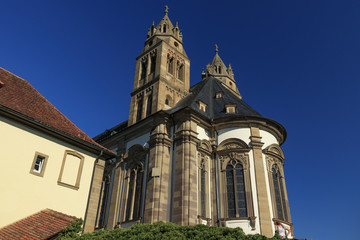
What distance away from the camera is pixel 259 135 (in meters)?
22.7

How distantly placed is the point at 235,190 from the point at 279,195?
147 inches

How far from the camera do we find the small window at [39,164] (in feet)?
45.0

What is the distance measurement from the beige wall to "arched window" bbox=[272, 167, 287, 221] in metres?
13.7

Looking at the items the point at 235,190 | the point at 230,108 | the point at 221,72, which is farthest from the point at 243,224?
the point at 221,72

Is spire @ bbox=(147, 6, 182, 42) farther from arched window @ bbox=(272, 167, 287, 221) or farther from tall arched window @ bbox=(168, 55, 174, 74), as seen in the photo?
arched window @ bbox=(272, 167, 287, 221)

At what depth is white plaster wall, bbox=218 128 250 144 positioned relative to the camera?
2270 centimetres

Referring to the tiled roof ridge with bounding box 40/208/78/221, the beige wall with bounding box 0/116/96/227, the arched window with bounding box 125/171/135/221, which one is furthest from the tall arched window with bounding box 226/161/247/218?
the tiled roof ridge with bounding box 40/208/78/221

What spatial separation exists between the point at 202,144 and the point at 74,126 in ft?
32.6

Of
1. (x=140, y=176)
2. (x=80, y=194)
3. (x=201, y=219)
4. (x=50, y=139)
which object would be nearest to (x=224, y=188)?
(x=201, y=219)

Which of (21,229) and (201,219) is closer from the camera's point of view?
(21,229)

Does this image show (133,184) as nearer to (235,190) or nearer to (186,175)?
(186,175)

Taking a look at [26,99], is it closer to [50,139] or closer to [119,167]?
[50,139]

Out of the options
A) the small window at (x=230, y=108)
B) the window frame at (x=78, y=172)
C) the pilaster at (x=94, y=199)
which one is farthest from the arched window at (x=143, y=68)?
the window frame at (x=78, y=172)

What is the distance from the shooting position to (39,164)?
14125 millimetres
